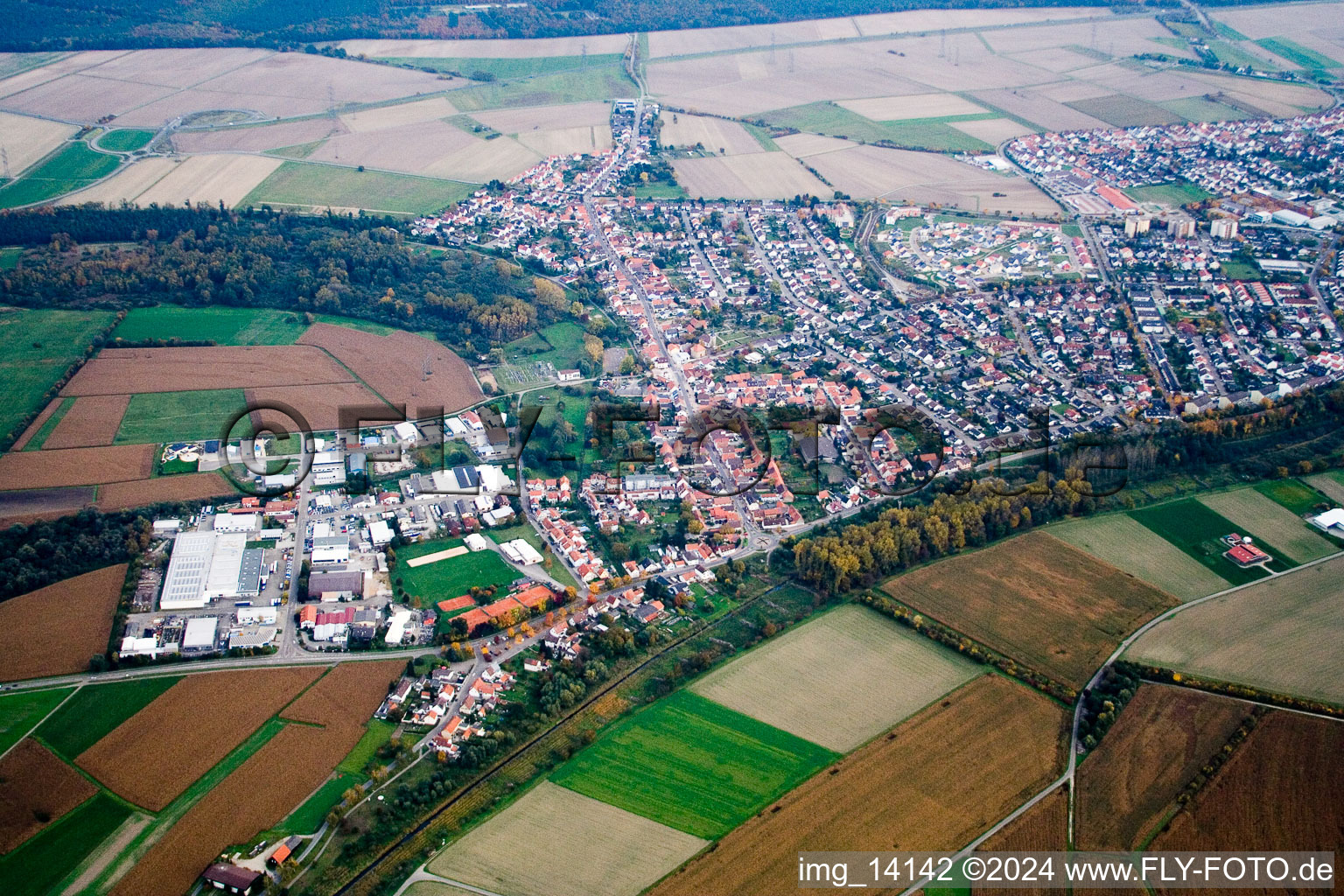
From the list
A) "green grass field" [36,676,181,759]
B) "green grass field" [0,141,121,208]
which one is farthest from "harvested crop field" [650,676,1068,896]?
"green grass field" [0,141,121,208]

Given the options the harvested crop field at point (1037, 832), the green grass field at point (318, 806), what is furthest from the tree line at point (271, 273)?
the harvested crop field at point (1037, 832)

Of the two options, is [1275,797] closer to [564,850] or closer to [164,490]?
[564,850]

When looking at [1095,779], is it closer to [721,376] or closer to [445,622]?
[445,622]

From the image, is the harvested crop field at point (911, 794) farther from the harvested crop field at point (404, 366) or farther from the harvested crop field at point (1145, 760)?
the harvested crop field at point (404, 366)

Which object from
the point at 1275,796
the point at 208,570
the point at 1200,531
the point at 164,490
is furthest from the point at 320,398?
the point at 1275,796

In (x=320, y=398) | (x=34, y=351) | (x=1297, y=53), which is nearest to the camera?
(x=320, y=398)

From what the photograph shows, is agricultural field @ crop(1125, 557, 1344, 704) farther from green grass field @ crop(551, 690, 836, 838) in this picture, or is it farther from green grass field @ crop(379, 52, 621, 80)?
green grass field @ crop(379, 52, 621, 80)
